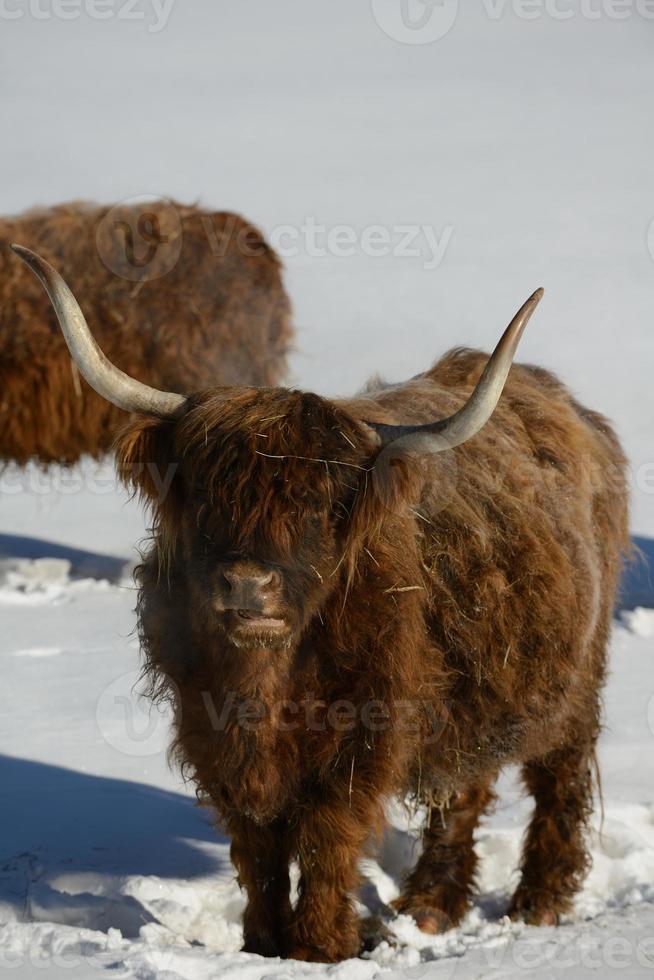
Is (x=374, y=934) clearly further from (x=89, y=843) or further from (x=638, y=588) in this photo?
(x=638, y=588)

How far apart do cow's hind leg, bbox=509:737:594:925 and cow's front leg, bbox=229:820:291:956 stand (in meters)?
1.07

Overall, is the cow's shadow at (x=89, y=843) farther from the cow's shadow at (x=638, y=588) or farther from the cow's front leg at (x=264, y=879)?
the cow's shadow at (x=638, y=588)

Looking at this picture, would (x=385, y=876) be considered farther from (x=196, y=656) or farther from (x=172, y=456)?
(x=172, y=456)

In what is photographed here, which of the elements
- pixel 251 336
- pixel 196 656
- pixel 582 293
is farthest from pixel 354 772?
pixel 582 293

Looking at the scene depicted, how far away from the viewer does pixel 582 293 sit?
18.0m

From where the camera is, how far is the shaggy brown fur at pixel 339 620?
3281mm

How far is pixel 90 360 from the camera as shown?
3260 mm

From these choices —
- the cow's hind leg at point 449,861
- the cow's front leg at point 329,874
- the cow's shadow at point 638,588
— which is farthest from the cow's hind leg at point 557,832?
the cow's shadow at point 638,588

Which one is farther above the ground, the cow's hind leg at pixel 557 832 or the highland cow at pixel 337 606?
the highland cow at pixel 337 606

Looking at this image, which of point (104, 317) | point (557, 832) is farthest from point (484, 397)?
point (104, 317)

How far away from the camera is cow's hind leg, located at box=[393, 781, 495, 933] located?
4375 millimetres

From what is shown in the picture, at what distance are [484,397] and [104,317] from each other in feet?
18.0

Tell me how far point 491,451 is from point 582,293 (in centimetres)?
1465

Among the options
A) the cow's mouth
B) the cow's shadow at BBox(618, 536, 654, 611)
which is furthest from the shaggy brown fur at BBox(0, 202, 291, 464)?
the cow's mouth
